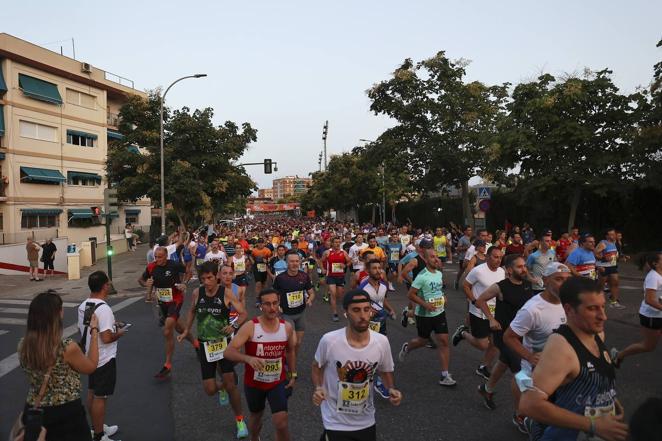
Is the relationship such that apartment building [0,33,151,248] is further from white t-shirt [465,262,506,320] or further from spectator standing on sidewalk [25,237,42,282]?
white t-shirt [465,262,506,320]

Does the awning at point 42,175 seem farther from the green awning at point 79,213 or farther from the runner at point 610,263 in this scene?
the runner at point 610,263

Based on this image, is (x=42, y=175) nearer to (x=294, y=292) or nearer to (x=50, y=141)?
(x=50, y=141)

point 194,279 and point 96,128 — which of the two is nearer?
point 194,279

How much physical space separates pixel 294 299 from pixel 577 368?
199 inches

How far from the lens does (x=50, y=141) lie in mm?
31766

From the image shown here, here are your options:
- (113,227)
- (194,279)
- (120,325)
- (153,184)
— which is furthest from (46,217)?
(120,325)

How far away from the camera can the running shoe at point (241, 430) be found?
475cm

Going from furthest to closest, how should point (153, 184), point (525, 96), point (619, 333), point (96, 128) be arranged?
point (96, 128) → point (153, 184) → point (525, 96) → point (619, 333)

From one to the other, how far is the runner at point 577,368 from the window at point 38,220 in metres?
34.2

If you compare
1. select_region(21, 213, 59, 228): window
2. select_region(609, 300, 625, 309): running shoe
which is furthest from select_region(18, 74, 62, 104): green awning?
select_region(609, 300, 625, 309): running shoe

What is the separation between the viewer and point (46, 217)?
31797 millimetres

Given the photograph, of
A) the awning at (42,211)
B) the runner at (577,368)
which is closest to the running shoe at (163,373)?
the runner at (577,368)

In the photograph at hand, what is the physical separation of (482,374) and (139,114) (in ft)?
81.5

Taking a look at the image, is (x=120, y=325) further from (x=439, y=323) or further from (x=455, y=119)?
(x=455, y=119)
